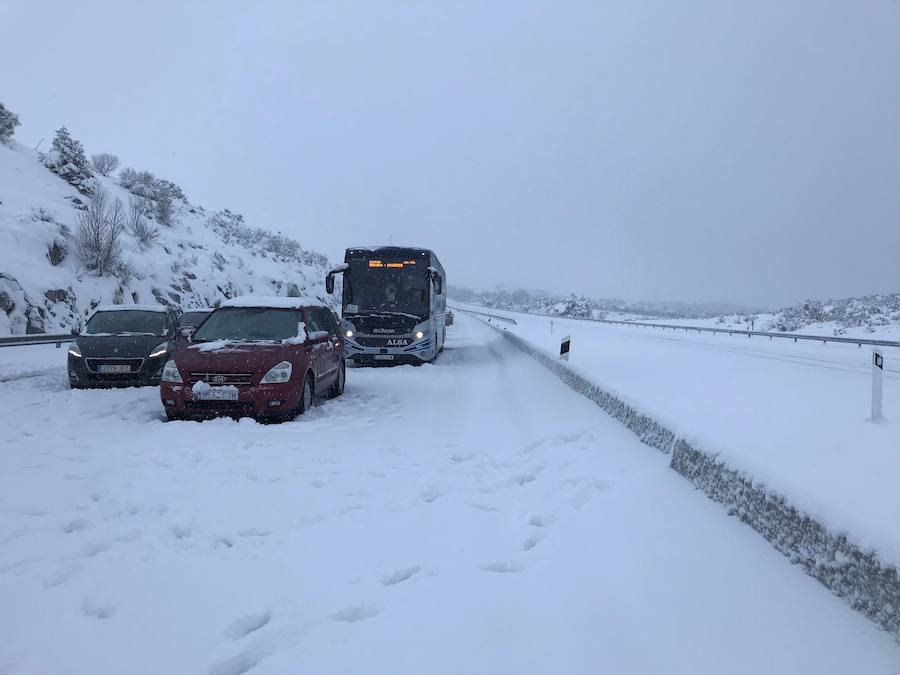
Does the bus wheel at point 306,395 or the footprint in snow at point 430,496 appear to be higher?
the bus wheel at point 306,395

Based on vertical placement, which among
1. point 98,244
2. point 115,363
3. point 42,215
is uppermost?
point 42,215

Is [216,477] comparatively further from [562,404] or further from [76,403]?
[562,404]

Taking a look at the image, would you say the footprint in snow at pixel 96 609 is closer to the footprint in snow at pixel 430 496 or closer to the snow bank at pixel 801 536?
the footprint in snow at pixel 430 496

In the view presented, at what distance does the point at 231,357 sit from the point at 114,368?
4.09m

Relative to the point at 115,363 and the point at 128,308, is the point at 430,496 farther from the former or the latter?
the point at 128,308

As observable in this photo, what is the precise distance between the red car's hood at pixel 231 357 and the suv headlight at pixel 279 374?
0.06 meters

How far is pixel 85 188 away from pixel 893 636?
39.4 m

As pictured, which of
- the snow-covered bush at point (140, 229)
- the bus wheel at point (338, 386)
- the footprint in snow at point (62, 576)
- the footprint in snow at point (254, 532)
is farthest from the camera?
the snow-covered bush at point (140, 229)

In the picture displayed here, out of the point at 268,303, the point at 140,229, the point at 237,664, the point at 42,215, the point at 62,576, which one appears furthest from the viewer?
the point at 140,229

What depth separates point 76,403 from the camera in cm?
911

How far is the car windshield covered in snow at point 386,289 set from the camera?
16.2 meters

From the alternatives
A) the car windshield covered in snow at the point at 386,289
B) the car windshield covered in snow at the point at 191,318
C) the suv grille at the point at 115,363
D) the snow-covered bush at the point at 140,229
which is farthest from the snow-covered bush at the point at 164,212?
the suv grille at the point at 115,363

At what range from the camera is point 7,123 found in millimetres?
34062

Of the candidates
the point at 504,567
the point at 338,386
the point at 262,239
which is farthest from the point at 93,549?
the point at 262,239
